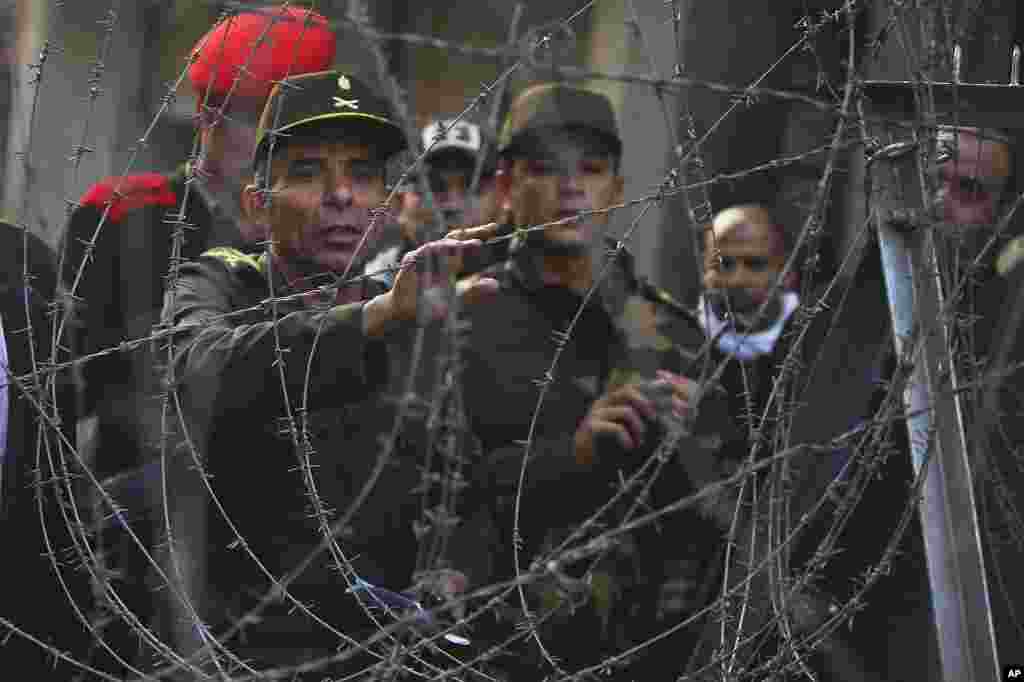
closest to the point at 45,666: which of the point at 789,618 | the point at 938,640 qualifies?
the point at 789,618

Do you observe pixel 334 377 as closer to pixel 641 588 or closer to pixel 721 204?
pixel 641 588

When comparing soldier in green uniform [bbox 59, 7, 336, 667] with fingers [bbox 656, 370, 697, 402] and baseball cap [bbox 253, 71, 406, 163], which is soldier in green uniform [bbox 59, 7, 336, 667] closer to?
baseball cap [bbox 253, 71, 406, 163]

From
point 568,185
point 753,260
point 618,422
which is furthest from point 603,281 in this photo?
point 753,260

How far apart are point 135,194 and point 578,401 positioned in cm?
83

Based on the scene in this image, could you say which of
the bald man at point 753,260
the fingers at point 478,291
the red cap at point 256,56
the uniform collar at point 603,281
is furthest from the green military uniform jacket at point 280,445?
the bald man at point 753,260

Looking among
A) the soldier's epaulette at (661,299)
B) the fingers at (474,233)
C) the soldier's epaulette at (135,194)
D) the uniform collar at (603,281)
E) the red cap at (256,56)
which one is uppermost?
the red cap at (256,56)

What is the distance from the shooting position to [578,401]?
121 inches

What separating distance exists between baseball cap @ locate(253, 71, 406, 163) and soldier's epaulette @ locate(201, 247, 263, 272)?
7.3 inches

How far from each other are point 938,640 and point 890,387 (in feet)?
1.63

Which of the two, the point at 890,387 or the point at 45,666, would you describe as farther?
the point at 45,666

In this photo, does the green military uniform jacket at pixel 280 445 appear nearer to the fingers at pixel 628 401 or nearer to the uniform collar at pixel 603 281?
the fingers at pixel 628 401

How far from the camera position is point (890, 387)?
2195mm

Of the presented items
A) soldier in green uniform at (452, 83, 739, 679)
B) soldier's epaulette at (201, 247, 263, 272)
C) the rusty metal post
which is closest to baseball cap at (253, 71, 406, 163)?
soldier's epaulette at (201, 247, 263, 272)

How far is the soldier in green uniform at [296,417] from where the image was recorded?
2566 mm
